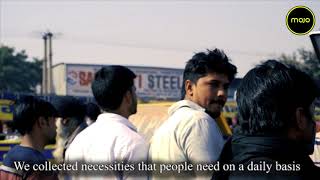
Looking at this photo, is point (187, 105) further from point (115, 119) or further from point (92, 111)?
point (92, 111)

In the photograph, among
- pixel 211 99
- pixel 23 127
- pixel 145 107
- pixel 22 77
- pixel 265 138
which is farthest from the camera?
pixel 22 77

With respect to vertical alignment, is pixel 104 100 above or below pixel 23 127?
above

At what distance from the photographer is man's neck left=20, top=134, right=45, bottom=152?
346 centimetres

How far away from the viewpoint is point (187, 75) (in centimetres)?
328

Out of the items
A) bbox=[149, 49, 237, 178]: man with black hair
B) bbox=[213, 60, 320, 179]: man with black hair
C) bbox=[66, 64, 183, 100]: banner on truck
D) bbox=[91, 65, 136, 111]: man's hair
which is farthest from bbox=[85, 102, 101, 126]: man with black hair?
bbox=[66, 64, 183, 100]: banner on truck

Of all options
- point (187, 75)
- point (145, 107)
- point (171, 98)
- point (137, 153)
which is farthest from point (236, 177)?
point (171, 98)

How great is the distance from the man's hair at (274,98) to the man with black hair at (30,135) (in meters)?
1.67

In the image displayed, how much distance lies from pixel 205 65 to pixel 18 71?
225 feet

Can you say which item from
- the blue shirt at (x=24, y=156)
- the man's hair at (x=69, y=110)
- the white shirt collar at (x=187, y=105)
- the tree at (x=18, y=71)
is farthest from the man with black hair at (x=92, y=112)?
the tree at (x=18, y=71)

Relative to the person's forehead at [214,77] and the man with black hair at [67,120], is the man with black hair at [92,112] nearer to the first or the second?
the man with black hair at [67,120]

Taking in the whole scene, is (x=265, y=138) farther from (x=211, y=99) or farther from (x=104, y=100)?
(x=104, y=100)

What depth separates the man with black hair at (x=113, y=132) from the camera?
300cm

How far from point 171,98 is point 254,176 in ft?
142

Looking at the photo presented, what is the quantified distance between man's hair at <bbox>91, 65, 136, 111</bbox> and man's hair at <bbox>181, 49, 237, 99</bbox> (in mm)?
324
